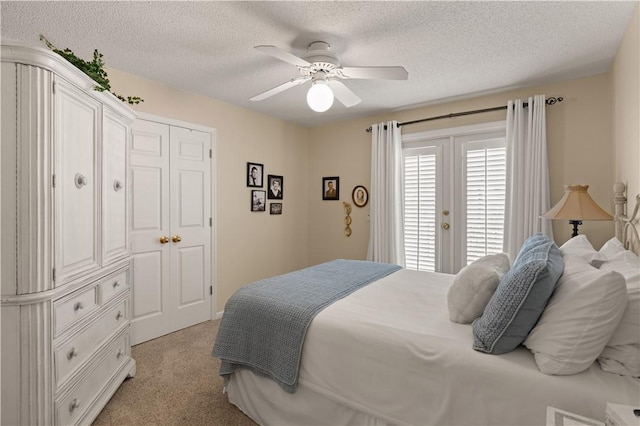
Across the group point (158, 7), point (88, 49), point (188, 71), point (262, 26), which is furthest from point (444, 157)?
point (88, 49)

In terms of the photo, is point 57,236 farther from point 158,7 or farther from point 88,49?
point 88,49

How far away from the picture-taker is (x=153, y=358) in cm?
293

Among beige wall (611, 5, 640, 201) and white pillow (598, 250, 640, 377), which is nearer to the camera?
white pillow (598, 250, 640, 377)

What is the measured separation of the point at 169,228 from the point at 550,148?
4.03 metres

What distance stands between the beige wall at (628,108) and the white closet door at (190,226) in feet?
12.3

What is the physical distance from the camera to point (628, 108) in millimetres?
2285

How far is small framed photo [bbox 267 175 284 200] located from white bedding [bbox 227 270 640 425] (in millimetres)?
2705


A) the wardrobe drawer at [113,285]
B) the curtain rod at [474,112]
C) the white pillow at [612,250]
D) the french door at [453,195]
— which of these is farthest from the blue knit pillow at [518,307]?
the curtain rod at [474,112]

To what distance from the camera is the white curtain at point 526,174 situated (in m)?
3.23

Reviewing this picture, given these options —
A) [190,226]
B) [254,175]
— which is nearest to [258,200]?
[254,175]

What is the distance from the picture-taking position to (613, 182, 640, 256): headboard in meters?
1.96

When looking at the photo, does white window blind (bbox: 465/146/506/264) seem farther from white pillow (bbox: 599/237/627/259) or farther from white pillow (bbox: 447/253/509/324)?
white pillow (bbox: 447/253/509/324)

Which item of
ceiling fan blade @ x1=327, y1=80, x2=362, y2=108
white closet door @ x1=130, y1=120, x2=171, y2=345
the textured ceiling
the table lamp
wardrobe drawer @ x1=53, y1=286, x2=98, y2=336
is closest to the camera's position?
wardrobe drawer @ x1=53, y1=286, x2=98, y2=336

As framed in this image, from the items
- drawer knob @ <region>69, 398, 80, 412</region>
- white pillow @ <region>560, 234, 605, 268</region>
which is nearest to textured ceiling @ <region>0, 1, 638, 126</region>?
white pillow @ <region>560, 234, 605, 268</region>
